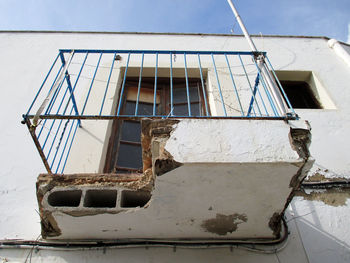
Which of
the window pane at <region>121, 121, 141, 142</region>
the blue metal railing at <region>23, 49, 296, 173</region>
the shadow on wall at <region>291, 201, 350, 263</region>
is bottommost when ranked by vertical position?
the shadow on wall at <region>291, 201, 350, 263</region>

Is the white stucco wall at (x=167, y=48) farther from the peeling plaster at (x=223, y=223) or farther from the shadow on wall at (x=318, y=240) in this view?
the peeling plaster at (x=223, y=223)

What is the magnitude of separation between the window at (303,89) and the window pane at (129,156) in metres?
2.91

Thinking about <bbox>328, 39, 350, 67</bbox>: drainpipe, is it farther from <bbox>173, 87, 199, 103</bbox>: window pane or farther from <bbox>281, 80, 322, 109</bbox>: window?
<bbox>173, 87, 199, 103</bbox>: window pane

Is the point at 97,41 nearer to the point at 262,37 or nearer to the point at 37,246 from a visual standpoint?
the point at 262,37

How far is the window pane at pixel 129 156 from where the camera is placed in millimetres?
3510

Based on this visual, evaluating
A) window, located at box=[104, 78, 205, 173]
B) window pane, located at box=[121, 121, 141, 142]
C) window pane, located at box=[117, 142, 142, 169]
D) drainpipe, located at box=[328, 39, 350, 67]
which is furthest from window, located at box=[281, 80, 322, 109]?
window pane, located at box=[117, 142, 142, 169]

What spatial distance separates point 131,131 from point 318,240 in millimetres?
2617

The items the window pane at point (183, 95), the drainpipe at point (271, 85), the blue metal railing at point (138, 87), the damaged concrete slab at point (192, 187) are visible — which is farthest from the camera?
the window pane at point (183, 95)

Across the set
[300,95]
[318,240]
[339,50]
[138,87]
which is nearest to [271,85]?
[318,240]

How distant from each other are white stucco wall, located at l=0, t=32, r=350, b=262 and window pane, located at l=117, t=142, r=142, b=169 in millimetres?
954

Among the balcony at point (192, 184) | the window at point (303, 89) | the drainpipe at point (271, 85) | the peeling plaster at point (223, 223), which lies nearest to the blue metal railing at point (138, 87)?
the drainpipe at point (271, 85)

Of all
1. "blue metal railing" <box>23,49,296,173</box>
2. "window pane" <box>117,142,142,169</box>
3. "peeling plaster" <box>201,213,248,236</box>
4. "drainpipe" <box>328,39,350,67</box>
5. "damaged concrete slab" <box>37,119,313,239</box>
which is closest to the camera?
"damaged concrete slab" <box>37,119,313,239</box>

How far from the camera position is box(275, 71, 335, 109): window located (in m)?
4.72

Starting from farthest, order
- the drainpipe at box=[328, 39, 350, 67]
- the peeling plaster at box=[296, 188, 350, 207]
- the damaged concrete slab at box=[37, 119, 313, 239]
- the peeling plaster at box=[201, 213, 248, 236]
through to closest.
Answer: the drainpipe at box=[328, 39, 350, 67], the peeling plaster at box=[296, 188, 350, 207], the peeling plaster at box=[201, 213, 248, 236], the damaged concrete slab at box=[37, 119, 313, 239]
